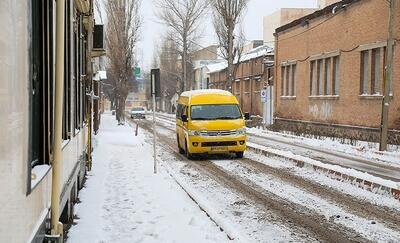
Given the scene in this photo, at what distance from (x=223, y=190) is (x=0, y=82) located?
8.91 m

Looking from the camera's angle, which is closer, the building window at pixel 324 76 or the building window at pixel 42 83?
the building window at pixel 42 83

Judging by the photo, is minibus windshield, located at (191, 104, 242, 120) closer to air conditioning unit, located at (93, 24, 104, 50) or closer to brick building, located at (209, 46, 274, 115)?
air conditioning unit, located at (93, 24, 104, 50)

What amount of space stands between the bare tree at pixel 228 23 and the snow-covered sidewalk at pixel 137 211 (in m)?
27.2


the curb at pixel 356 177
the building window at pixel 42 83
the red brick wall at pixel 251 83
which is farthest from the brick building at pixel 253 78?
the building window at pixel 42 83

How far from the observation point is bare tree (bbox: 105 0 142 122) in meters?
39.3

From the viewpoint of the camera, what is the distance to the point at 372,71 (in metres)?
25.4

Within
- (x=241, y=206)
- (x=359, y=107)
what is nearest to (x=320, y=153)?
(x=359, y=107)

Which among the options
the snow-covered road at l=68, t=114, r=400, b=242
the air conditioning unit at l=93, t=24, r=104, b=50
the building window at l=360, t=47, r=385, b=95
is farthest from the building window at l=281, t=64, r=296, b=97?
the snow-covered road at l=68, t=114, r=400, b=242

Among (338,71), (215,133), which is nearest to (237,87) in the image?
(338,71)

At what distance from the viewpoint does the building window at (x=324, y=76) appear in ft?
98.5

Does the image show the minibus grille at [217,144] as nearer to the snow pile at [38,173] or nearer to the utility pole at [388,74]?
the utility pole at [388,74]

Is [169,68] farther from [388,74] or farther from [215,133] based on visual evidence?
[215,133]

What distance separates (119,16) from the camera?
39.2 metres

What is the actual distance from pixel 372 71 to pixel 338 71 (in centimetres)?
418
